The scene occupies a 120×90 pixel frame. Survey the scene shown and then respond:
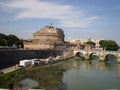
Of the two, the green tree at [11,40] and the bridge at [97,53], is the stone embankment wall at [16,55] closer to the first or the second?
the bridge at [97,53]

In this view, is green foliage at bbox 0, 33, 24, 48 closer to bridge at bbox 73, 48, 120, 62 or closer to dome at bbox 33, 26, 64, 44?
bridge at bbox 73, 48, 120, 62

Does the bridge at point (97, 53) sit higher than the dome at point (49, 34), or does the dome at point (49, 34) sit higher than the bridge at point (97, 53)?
the dome at point (49, 34)

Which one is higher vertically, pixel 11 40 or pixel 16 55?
pixel 11 40

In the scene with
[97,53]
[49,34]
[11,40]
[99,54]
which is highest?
[49,34]

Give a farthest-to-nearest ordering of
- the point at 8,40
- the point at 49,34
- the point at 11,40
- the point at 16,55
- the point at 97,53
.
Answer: the point at 49,34, the point at 97,53, the point at 11,40, the point at 8,40, the point at 16,55

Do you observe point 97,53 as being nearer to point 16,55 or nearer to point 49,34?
point 16,55

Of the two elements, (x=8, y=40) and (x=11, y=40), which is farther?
(x=11, y=40)

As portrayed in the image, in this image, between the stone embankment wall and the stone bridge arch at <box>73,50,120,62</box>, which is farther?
the stone bridge arch at <box>73,50,120,62</box>

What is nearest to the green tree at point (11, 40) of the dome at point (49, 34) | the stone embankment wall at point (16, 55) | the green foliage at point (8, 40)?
the green foliage at point (8, 40)

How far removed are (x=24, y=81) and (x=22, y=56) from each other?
21.1 m

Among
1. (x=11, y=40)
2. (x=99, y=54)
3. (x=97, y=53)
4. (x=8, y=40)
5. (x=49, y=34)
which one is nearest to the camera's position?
(x=8, y=40)

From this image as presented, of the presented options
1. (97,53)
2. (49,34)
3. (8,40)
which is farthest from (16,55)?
(49,34)

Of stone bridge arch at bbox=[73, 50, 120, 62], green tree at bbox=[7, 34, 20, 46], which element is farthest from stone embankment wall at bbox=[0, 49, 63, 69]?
green tree at bbox=[7, 34, 20, 46]

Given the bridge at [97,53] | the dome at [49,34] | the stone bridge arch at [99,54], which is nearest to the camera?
the stone bridge arch at [99,54]
